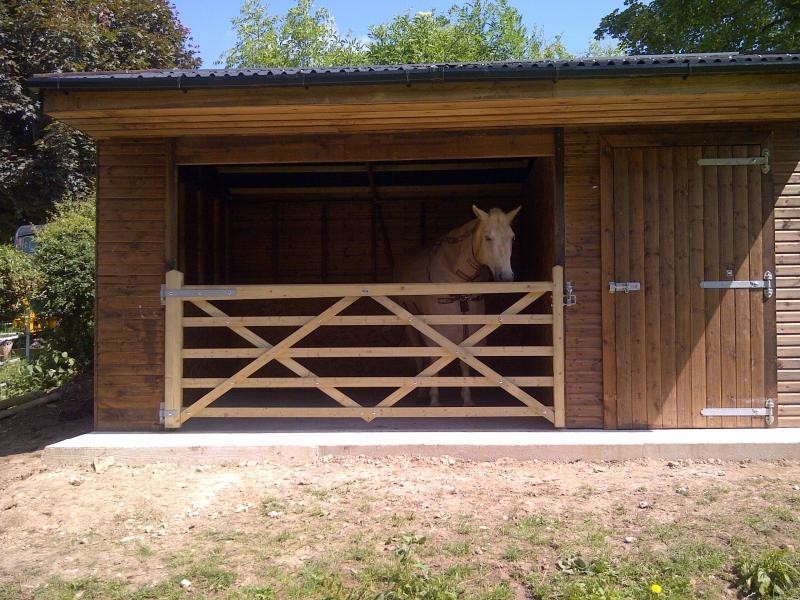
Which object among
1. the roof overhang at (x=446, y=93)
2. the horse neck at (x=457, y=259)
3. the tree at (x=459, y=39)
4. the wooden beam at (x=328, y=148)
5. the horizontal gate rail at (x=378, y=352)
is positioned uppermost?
the tree at (x=459, y=39)

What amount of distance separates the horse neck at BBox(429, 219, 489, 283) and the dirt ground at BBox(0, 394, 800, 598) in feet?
7.54

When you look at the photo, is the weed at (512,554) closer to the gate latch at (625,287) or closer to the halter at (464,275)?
the gate latch at (625,287)

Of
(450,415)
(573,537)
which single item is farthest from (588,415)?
(573,537)

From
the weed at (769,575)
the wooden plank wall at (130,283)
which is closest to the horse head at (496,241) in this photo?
the wooden plank wall at (130,283)

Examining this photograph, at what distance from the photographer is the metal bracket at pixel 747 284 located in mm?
5645

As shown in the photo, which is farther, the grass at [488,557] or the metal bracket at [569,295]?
the metal bracket at [569,295]

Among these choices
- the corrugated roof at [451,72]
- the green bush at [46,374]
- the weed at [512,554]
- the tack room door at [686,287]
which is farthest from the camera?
the green bush at [46,374]

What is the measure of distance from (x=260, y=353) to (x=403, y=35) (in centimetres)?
2183

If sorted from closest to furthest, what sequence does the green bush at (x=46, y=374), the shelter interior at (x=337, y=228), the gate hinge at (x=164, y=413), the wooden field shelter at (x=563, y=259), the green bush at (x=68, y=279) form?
the wooden field shelter at (x=563, y=259) < the gate hinge at (x=164, y=413) < the shelter interior at (x=337, y=228) < the green bush at (x=68, y=279) < the green bush at (x=46, y=374)

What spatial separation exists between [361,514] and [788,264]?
4.40m

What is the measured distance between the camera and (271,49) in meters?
24.9

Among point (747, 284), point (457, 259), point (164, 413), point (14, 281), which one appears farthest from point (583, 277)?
point (14, 281)

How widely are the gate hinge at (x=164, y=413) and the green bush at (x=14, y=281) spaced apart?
7.50 metres

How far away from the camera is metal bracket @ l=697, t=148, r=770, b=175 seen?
5.64 metres
